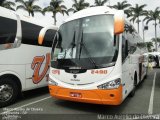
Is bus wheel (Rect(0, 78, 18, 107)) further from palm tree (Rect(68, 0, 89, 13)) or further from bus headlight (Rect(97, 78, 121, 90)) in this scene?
palm tree (Rect(68, 0, 89, 13))

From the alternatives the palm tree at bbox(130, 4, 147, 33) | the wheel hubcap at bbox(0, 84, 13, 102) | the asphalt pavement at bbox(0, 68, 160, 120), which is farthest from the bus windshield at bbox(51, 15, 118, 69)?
the palm tree at bbox(130, 4, 147, 33)

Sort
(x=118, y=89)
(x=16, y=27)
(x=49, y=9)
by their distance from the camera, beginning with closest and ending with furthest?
(x=118, y=89), (x=16, y=27), (x=49, y=9)

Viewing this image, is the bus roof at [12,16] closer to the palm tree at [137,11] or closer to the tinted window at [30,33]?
the tinted window at [30,33]

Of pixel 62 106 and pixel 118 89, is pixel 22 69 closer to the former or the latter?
pixel 62 106

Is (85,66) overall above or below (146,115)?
above

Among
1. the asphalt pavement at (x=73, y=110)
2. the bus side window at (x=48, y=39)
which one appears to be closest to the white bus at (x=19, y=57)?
the bus side window at (x=48, y=39)

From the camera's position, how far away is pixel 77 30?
6.54 metres

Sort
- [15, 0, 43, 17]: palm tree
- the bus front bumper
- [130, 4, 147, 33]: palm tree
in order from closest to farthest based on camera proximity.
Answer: the bus front bumper < [15, 0, 43, 17]: palm tree < [130, 4, 147, 33]: palm tree

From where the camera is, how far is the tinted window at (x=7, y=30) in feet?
22.2

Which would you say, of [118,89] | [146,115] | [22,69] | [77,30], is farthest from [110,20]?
[22,69]

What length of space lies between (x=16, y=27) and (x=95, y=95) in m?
3.79

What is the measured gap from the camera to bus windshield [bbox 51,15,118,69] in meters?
5.93

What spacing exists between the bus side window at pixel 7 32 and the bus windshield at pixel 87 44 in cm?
154

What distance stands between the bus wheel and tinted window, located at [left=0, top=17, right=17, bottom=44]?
133 centimetres
